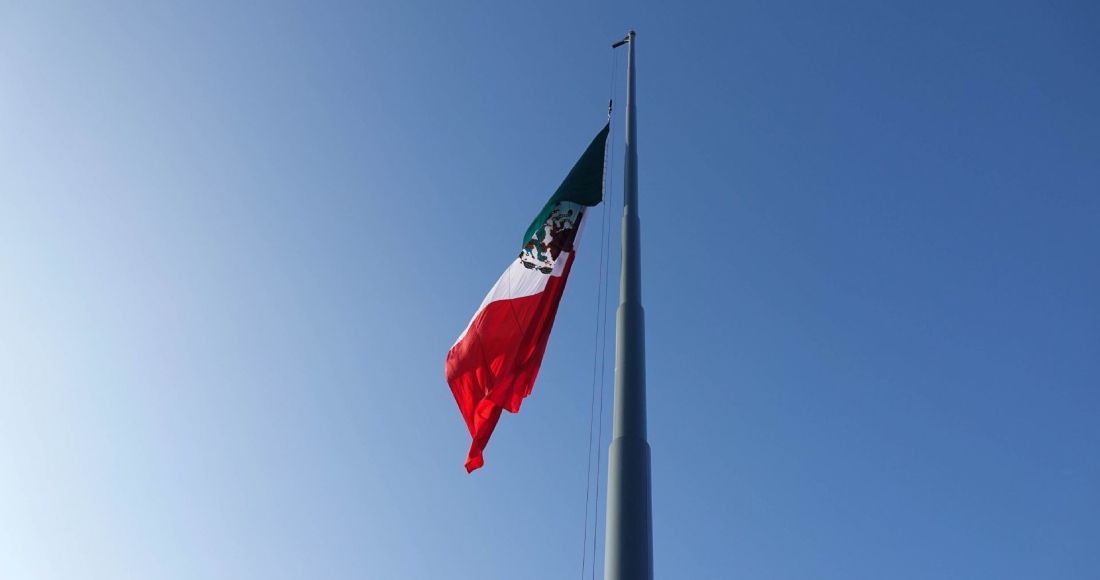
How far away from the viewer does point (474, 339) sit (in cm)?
1283

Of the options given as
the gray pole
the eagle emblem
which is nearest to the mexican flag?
the eagle emblem

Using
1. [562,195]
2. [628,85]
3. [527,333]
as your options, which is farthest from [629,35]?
[527,333]

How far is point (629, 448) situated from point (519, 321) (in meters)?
4.57

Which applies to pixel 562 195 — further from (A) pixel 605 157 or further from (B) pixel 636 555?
(B) pixel 636 555

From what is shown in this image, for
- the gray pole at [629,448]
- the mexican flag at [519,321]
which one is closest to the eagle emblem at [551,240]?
the mexican flag at [519,321]

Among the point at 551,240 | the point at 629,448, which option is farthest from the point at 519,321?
the point at 629,448

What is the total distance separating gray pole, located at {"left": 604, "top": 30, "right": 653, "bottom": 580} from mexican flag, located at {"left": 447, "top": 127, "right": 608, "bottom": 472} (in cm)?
203

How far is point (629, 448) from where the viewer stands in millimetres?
8094

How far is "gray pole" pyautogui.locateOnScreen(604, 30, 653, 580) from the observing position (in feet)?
24.1

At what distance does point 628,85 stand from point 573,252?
319cm

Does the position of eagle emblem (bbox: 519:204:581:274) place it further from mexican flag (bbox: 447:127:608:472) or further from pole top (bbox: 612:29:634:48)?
pole top (bbox: 612:29:634:48)

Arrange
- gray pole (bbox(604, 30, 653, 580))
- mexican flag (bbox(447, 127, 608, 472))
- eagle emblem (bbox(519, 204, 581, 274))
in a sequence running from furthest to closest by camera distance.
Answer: eagle emblem (bbox(519, 204, 581, 274)), mexican flag (bbox(447, 127, 608, 472)), gray pole (bbox(604, 30, 653, 580))

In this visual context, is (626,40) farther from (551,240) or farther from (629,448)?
(629,448)

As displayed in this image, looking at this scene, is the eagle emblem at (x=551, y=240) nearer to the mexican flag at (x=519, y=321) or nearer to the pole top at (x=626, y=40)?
the mexican flag at (x=519, y=321)
